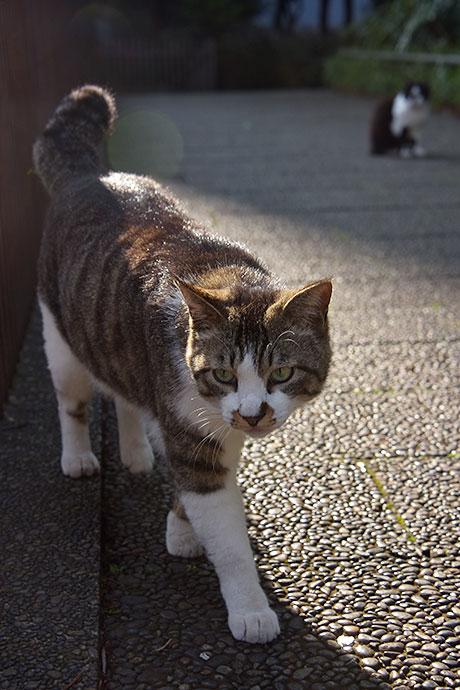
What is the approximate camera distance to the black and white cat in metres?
9.22

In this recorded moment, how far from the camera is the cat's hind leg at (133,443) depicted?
2.95 meters

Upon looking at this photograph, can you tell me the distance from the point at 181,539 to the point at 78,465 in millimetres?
584

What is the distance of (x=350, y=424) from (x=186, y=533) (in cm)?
106

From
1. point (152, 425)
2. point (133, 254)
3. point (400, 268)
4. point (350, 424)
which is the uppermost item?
point (133, 254)

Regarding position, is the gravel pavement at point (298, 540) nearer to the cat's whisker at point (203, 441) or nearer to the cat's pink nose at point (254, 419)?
the cat's whisker at point (203, 441)

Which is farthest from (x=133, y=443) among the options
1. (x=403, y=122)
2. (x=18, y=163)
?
(x=403, y=122)

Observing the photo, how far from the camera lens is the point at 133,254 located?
2547 millimetres

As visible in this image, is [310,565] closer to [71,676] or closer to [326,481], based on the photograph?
[326,481]

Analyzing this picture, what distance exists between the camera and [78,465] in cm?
288

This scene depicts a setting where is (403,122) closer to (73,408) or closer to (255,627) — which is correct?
(73,408)

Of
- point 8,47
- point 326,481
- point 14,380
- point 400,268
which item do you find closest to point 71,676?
point 326,481

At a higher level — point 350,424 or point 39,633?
point 39,633

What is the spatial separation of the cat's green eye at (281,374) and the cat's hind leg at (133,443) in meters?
0.93

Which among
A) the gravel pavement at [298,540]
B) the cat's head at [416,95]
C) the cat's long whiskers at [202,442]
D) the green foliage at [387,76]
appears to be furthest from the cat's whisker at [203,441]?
the green foliage at [387,76]
